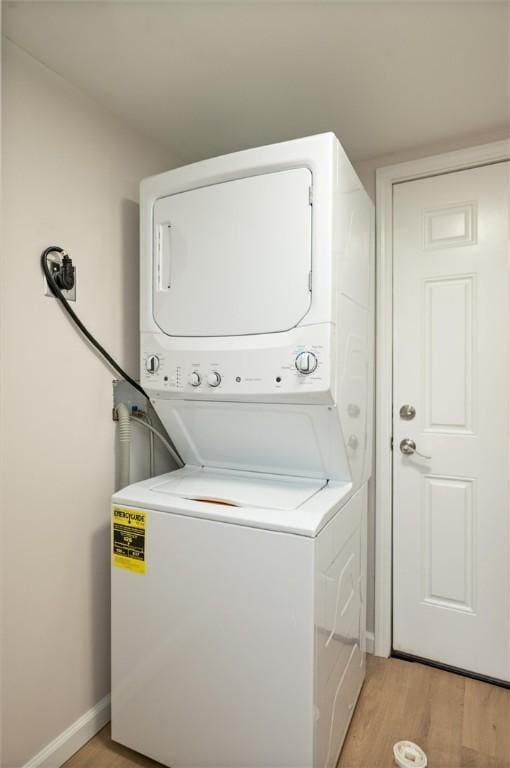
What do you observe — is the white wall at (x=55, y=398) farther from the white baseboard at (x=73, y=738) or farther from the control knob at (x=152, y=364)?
the control knob at (x=152, y=364)

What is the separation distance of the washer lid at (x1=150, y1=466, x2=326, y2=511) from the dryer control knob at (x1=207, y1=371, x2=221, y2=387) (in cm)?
38

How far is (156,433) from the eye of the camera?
→ 184 cm

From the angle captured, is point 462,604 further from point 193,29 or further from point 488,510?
point 193,29

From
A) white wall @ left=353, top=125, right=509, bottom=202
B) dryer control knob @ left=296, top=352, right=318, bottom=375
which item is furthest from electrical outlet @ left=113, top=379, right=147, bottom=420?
white wall @ left=353, top=125, right=509, bottom=202

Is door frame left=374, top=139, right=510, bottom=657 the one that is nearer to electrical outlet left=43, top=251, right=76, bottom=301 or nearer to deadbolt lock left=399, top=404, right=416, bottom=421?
deadbolt lock left=399, top=404, right=416, bottom=421

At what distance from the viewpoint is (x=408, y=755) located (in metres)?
1.51

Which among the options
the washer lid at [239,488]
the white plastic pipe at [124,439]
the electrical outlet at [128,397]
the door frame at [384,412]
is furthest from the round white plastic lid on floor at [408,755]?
the electrical outlet at [128,397]

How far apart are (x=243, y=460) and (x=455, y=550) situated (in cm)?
107

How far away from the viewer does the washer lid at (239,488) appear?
4.59 ft

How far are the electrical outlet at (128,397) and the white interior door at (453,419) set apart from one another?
1.18 meters

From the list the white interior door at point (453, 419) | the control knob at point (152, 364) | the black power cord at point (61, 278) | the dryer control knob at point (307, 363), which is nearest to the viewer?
the dryer control knob at point (307, 363)

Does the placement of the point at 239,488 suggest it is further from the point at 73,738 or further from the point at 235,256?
the point at 73,738

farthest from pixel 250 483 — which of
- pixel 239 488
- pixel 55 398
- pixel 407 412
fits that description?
pixel 407 412

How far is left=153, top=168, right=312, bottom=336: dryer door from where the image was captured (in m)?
1.38
